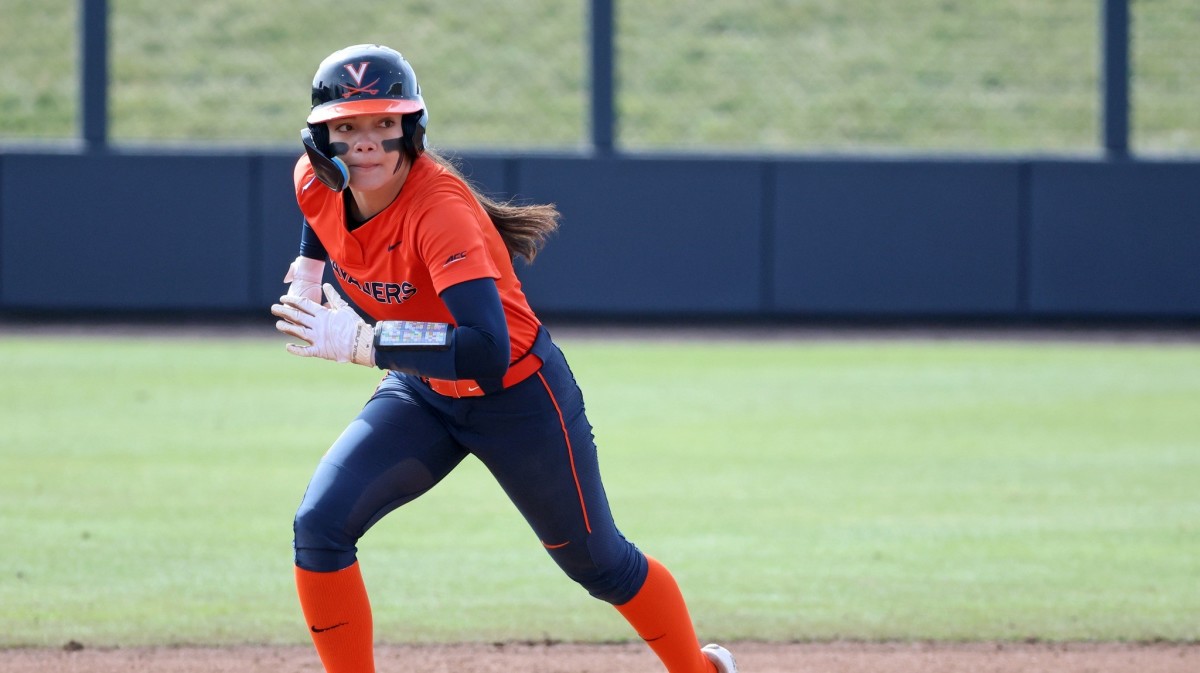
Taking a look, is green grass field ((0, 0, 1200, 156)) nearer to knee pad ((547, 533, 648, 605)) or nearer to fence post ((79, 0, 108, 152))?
fence post ((79, 0, 108, 152))

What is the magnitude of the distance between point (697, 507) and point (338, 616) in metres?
3.60

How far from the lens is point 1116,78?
14859 mm

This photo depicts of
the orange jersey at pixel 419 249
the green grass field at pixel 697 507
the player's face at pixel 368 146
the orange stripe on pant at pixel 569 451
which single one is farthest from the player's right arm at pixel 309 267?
the green grass field at pixel 697 507

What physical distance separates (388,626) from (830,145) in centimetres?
1196

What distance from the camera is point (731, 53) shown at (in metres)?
17.2

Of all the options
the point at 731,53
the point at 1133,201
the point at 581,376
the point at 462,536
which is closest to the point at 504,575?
the point at 462,536

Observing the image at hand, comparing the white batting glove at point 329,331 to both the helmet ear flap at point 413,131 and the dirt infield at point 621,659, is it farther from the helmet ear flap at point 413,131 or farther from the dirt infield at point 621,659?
the dirt infield at point 621,659

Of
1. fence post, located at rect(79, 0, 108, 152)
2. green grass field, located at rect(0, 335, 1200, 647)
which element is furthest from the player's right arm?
fence post, located at rect(79, 0, 108, 152)

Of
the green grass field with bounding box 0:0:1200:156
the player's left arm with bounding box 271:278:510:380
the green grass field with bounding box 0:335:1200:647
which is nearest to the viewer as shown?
the player's left arm with bounding box 271:278:510:380

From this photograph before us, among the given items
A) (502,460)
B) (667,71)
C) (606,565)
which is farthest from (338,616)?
(667,71)

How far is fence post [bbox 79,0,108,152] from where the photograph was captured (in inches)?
567

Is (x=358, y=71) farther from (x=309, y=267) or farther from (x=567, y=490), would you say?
(x=567, y=490)

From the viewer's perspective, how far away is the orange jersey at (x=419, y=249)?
11.5 ft

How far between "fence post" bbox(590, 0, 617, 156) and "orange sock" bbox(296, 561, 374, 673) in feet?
37.3
